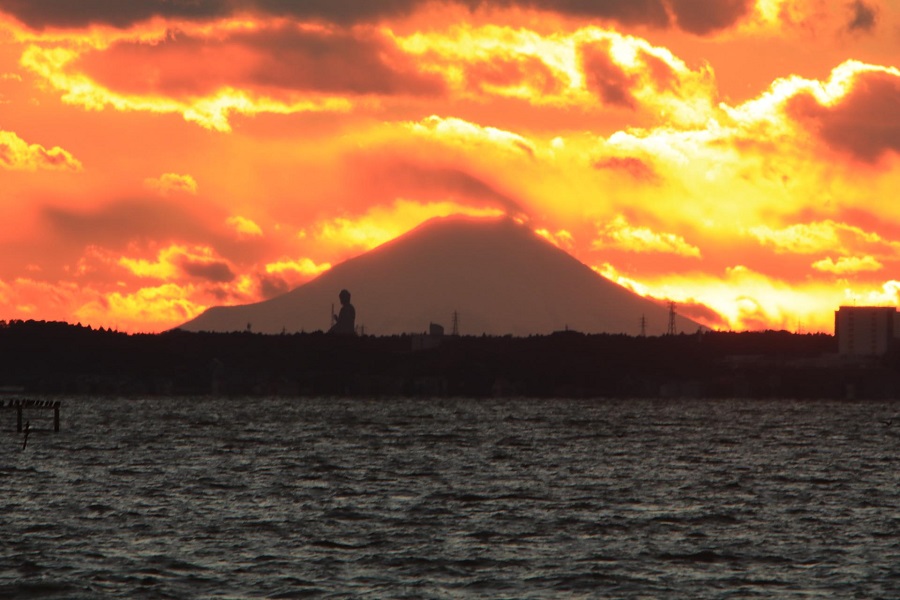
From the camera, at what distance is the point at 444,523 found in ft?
228

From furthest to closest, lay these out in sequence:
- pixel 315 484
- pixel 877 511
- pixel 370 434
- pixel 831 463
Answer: pixel 370 434 < pixel 831 463 < pixel 315 484 < pixel 877 511

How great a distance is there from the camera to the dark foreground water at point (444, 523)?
53375 millimetres

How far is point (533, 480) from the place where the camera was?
95.4m

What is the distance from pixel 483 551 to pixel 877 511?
2631cm

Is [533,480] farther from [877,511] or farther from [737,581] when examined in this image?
[737,581]

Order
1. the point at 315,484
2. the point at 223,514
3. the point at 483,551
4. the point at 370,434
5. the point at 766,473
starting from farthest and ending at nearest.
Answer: the point at 370,434, the point at 766,473, the point at 315,484, the point at 223,514, the point at 483,551

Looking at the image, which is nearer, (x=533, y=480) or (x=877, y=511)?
(x=877, y=511)

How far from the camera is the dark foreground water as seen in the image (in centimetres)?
5338

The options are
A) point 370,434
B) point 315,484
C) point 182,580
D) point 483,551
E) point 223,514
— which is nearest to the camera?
point 182,580

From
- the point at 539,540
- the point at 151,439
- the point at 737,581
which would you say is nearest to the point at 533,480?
the point at 539,540

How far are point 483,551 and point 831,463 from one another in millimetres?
62446

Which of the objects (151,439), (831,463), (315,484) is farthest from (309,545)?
(151,439)

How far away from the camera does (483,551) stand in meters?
60.5

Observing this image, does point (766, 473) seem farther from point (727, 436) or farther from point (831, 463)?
point (727, 436)
